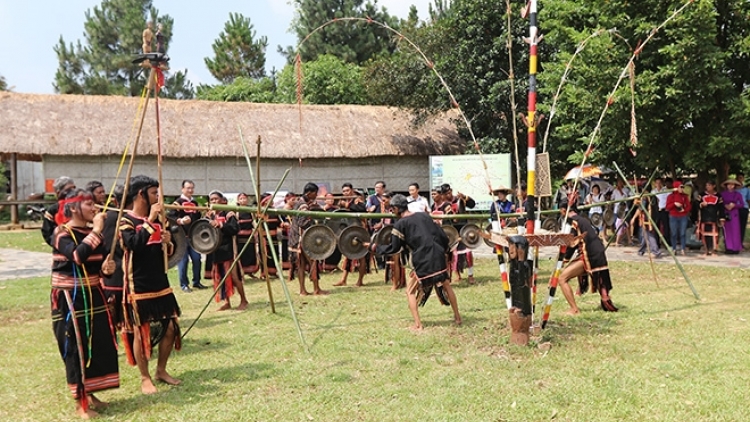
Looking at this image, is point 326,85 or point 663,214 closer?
point 663,214

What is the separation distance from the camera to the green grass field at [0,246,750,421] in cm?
518

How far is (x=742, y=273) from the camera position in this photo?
1198 centimetres

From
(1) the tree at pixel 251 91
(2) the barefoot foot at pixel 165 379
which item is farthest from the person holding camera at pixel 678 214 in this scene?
(1) the tree at pixel 251 91

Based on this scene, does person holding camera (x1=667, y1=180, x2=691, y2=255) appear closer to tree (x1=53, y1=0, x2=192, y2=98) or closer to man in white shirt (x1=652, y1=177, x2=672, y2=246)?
man in white shirt (x1=652, y1=177, x2=672, y2=246)

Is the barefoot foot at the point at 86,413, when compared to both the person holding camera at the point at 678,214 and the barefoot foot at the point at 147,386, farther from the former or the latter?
the person holding camera at the point at 678,214

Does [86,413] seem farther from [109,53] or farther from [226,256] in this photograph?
[109,53]

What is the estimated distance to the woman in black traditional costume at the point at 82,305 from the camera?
510 centimetres

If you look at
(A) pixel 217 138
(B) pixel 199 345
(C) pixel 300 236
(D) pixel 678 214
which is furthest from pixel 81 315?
(A) pixel 217 138

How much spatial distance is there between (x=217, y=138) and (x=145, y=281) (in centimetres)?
2083

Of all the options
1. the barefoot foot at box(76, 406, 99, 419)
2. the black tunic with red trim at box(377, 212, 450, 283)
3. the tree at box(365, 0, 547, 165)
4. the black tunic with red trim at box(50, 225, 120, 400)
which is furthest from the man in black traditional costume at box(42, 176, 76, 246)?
the tree at box(365, 0, 547, 165)

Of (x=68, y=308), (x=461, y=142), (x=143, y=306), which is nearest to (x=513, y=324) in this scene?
(x=143, y=306)

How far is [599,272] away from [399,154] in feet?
62.5

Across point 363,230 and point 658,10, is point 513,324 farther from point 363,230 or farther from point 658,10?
point 658,10

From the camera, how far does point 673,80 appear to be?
1416 centimetres
